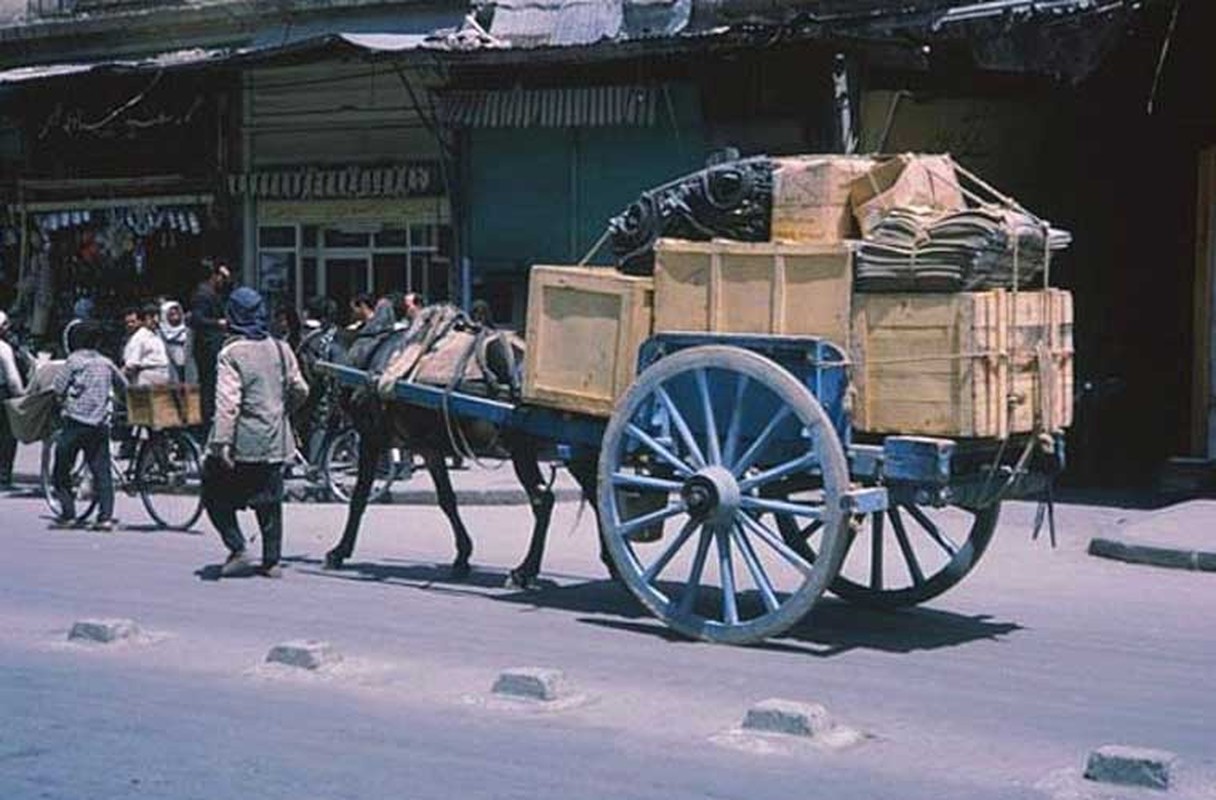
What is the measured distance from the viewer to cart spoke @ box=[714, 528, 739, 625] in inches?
354

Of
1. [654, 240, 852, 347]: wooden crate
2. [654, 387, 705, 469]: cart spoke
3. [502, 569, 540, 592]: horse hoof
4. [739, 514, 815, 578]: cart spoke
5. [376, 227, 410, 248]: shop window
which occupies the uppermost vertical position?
[376, 227, 410, 248]: shop window

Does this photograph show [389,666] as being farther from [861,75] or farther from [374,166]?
[374,166]

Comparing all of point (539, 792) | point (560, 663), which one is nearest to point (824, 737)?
point (539, 792)

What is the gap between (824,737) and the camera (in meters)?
7.13

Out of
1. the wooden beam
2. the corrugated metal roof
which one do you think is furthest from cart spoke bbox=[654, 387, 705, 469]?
the corrugated metal roof

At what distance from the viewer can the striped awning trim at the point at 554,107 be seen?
19.4 m

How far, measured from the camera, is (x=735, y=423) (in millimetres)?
8930

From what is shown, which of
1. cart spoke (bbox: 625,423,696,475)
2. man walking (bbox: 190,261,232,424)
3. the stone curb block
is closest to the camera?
cart spoke (bbox: 625,423,696,475)

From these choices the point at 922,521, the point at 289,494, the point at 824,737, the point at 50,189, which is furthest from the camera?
the point at 50,189

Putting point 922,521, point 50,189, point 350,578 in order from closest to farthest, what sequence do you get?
point 922,521, point 350,578, point 50,189

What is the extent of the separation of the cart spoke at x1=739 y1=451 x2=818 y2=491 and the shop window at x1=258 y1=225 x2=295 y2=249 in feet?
51.9

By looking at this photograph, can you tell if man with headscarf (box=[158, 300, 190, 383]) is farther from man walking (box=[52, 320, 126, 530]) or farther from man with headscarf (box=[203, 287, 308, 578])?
man with headscarf (box=[203, 287, 308, 578])

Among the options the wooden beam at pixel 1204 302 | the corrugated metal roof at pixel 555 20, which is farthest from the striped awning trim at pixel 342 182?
the wooden beam at pixel 1204 302

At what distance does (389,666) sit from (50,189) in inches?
740
